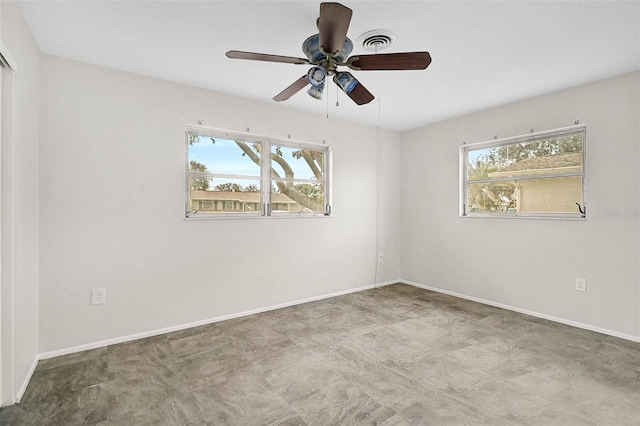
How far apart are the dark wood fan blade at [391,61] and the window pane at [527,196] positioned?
8.32 ft

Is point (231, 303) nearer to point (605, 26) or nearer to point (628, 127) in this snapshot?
point (605, 26)

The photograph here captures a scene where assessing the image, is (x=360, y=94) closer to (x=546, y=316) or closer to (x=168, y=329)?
(x=168, y=329)

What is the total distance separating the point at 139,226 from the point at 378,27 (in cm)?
263

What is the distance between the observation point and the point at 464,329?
323 centimetres

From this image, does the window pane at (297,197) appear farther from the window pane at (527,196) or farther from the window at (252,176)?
the window pane at (527,196)

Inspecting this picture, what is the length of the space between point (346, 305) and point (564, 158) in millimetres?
2935

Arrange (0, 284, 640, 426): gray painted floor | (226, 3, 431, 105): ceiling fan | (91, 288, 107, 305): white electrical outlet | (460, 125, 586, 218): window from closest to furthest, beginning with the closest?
(226, 3, 431, 105): ceiling fan < (0, 284, 640, 426): gray painted floor < (91, 288, 107, 305): white electrical outlet < (460, 125, 586, 218): window

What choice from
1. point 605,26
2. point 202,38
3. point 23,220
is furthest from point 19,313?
point 605,26

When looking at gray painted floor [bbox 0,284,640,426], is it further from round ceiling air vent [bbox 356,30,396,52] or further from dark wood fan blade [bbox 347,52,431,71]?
round ceiling air vent [bbox 356,30,396,52]

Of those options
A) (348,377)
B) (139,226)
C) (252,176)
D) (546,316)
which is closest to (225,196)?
(252,176)

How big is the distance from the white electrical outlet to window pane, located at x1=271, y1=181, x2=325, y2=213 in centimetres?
187

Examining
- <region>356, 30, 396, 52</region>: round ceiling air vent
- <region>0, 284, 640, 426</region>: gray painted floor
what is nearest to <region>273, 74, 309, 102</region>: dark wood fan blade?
<region>356, 30, 396, 52</region>: round ceiling air vent

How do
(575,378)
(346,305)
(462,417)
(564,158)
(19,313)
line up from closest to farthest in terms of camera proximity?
1. (462,417)
2. (19,313)
3. (575,378)
4. (564,158)
5. (346,305)

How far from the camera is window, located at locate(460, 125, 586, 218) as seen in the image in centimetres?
339
